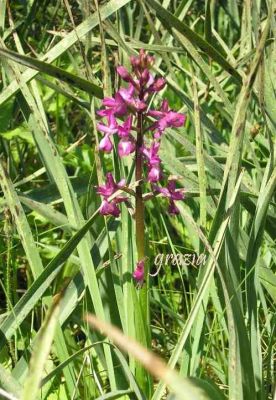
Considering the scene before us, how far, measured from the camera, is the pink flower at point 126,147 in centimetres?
133

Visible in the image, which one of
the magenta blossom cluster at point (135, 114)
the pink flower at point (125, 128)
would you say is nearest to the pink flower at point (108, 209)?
the magenta blossom cluster at point (135, 114)

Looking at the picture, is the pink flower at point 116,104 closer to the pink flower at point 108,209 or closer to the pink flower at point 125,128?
the pink flower at point 125,128

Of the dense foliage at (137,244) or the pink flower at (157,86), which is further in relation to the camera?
the pink flower at (157,86)

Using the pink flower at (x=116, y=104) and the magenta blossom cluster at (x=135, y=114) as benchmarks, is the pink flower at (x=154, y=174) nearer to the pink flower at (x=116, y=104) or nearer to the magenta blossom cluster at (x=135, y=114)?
the magenta blossom cluster at (x=135, y=114)

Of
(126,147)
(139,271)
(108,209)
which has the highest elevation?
(126,147)

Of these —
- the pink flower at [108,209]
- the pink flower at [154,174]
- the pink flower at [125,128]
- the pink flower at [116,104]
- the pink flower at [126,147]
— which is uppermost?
the pink flower at [116,104]

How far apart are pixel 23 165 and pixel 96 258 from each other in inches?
40.5

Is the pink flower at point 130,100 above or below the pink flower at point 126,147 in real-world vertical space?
above

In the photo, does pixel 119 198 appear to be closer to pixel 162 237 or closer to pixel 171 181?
pixel 171 181

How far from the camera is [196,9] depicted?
3.49m

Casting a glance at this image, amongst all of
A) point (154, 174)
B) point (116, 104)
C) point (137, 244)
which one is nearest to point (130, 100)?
point (116, 104)

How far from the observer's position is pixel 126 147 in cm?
134

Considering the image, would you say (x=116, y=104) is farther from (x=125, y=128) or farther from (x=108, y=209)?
(x=108, y=209)

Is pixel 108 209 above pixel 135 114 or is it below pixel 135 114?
below
